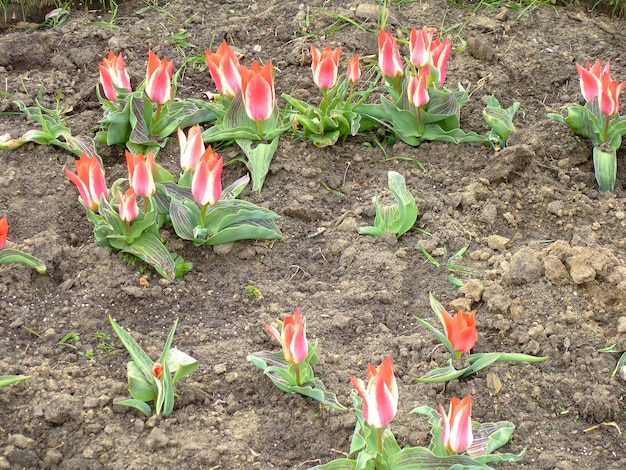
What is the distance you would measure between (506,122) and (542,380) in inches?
53.4

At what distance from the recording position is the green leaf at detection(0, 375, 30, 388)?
254 centimetres

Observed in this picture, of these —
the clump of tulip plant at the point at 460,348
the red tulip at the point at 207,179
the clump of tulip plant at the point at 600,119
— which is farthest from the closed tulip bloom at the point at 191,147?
the clump of tulip plant at the point at 600,119

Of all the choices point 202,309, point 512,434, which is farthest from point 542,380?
point 202,309

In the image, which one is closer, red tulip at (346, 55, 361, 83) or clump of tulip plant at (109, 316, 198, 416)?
clump of tulip plant at (109, 316, 198, 416)

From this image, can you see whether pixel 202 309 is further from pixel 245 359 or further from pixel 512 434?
pixel 512 434

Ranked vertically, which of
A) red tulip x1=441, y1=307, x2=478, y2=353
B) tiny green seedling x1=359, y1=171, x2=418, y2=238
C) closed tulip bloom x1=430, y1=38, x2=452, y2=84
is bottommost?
tiny green seedling x1=359, y1=171, x2=418, y2=238

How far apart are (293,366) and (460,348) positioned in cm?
51

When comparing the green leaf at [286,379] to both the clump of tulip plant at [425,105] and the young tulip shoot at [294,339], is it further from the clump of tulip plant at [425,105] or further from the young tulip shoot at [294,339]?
the clump of tulip plant at [425,105]

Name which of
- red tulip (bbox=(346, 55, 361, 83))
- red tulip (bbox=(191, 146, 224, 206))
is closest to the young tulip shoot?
red tulip (bbox=(191, 146, 224, 206))

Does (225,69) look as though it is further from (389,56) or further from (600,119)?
(600,119)

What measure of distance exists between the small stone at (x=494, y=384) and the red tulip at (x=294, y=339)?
1.98ft

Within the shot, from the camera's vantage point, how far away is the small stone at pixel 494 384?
8.82ft

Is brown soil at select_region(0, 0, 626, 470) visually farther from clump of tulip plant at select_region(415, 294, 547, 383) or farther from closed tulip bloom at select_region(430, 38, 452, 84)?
closed tulip bloom at select_region(430, 38, 452, 84)

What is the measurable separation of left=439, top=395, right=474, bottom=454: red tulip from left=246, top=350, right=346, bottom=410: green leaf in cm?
43
